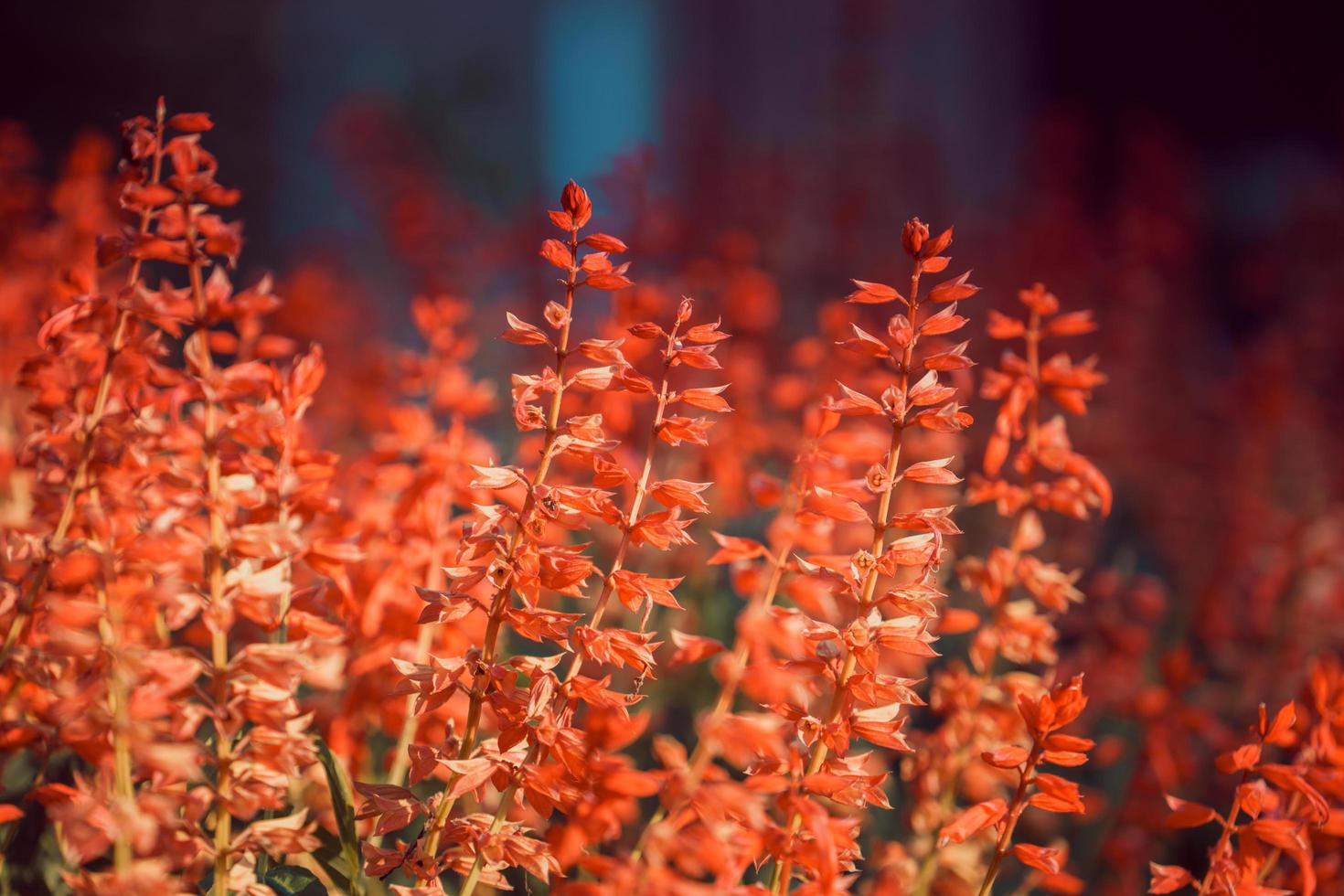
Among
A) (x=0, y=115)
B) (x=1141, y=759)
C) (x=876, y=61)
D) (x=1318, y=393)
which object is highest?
(x=876, y=61)

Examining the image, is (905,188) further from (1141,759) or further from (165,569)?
(165,569)

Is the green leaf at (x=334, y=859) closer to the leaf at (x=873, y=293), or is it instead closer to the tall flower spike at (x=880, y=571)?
the tall flower spike at (x=880, y=571)

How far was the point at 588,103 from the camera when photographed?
3607 mm

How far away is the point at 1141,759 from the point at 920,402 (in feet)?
1.95

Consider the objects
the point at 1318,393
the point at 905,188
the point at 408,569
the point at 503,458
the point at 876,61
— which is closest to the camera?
the point at 408,569

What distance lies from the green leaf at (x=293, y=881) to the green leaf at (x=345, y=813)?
0.7 inches

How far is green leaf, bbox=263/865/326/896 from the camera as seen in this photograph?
1.51ft

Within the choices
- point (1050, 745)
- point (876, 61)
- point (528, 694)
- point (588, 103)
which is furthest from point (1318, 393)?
point (588, 103)

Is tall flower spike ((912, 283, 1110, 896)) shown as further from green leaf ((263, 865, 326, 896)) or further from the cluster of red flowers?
green leaf ((263, 865, 326, 896))

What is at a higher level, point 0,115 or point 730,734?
point 0,115

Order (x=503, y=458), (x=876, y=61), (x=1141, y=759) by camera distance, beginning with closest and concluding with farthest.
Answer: (x=1141, y=759) → (x=503, y=458) → (x=876, y=61)

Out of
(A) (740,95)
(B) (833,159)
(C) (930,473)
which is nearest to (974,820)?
(C) (930,473)

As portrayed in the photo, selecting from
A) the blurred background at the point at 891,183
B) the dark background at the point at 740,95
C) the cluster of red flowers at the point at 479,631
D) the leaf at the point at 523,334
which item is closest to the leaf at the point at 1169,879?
the cluster of red flowers at the point at 479,631

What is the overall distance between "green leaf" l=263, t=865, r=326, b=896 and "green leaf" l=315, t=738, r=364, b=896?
0.06ft
